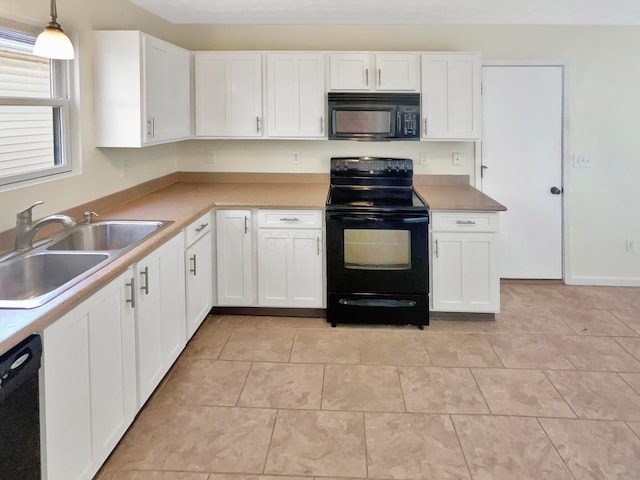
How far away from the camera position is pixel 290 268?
12.5ft

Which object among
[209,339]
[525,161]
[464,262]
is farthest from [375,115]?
[209,339]

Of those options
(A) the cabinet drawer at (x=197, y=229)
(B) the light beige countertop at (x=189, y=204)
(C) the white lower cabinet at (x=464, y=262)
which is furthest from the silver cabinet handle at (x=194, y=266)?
(C) the white lower cabinet at (x=464, y=262)

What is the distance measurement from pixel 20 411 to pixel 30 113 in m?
1.77

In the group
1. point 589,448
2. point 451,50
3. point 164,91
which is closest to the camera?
point 589,448

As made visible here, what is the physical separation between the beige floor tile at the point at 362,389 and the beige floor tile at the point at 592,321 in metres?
1.56

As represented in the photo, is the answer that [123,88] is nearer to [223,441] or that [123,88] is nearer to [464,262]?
[223,441]

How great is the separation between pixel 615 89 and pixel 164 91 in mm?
3712

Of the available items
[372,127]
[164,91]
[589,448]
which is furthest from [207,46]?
[589,448]

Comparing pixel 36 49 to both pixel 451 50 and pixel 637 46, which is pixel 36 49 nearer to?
pixel 451 50

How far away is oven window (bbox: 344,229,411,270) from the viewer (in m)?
3.67

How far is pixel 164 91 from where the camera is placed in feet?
11.5

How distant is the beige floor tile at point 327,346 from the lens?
10.6ft

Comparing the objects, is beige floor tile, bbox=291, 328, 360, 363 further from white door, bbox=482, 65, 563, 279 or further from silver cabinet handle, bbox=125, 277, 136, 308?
white door, bbox=482, 65, 563, 279

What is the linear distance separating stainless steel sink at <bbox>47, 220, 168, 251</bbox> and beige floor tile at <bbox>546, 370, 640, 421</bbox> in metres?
2.35
